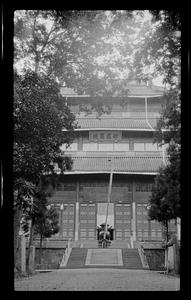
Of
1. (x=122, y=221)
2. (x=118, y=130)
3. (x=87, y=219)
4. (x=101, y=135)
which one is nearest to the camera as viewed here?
(x=101, y=135)

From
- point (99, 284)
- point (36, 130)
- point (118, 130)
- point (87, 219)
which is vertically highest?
point (118, 130)

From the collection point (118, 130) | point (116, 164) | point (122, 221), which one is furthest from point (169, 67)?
point (122, 221)

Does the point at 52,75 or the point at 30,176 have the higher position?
the point at 52,75

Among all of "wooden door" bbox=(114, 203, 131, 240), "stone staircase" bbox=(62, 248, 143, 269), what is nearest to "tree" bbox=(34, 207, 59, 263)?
"stone staircase" bbox=(62, 248, 143, 269)

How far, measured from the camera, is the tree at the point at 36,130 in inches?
164

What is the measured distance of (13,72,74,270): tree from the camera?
4160 mm

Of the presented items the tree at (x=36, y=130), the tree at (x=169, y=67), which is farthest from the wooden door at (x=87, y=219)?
the tree at (x=169, y=67)

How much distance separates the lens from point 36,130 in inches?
173

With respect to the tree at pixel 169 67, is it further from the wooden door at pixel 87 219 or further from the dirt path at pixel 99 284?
the wooden door at pixel 87 219

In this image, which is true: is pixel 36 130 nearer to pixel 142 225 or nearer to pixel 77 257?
pixel 77 257

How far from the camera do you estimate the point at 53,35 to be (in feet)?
13.2
